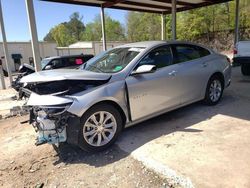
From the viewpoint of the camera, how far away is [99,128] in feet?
11.1

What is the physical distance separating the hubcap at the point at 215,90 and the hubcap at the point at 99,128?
8.88 feet

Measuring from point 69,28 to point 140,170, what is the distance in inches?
2975

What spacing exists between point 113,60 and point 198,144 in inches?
79.5

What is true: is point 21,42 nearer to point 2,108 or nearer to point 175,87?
point 2,108

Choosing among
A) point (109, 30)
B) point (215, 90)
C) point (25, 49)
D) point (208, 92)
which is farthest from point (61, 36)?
point (208, 92)

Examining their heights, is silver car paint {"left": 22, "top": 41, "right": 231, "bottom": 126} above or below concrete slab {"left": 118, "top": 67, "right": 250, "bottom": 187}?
above

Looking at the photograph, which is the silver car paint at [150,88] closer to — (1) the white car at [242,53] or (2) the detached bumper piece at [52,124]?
(2) the detached bumper piece at [52,124]

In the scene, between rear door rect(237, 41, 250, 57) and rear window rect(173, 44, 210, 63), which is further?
rear door rect(237, 41, 250, 57)

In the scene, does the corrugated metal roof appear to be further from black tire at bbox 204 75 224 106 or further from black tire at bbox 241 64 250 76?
black tire at bbox 204 75 224 106

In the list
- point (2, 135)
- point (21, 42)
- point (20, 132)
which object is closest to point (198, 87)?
point (20, 132)

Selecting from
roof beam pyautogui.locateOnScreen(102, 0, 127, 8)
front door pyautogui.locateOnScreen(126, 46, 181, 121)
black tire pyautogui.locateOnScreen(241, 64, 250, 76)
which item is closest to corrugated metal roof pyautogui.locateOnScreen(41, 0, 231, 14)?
roof beam pyautogui.locateOnScreen(102, 0, 127, 8)

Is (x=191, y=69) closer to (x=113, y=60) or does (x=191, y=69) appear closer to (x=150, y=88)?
(x=150, y=88)

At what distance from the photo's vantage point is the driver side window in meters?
4.01

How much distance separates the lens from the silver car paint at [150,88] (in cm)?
329
